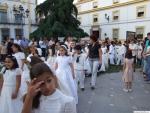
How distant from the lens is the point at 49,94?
2381 mm

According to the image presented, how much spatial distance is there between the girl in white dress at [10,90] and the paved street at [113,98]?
208cm

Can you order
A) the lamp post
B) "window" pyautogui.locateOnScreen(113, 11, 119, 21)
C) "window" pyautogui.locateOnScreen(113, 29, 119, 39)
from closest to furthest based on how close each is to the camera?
1. the lamp post
2. "window" pyautogui.locateOnScreen(113, 11, 119, 21)
3. "window" pyautogui.locateOnScreen(113, 29, 119, 39)

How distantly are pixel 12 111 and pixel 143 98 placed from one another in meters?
4.27

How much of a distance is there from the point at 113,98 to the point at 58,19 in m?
25.6

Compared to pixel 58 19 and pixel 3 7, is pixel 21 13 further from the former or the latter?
pixel 3 7

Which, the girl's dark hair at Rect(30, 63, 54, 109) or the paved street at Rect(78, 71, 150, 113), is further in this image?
the paved street at Rect(78, 71, 150, 113)

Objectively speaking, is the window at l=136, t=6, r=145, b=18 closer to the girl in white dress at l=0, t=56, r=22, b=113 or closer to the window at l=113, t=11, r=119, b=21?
the window at l=113, t=11, r=119, b=21

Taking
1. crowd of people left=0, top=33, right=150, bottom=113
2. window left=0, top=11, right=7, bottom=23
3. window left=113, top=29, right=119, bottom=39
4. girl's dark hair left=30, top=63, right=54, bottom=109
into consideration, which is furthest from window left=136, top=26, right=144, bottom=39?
girl's dark hair left=30, top=63, right=54, bottom=109

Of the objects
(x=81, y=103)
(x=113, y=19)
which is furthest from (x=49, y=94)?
(x=113, y=19)

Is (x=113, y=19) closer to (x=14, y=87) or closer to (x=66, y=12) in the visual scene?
(x=66, y=12)

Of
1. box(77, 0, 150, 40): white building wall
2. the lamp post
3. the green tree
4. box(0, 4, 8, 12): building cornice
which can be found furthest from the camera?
box(0, 4, 8, 12): building cornice

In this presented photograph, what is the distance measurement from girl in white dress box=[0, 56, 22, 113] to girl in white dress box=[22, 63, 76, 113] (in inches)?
107

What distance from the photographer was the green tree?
31.9 meters

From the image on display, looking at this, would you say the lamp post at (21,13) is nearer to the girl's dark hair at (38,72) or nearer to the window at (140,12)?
the window at (140,12)
